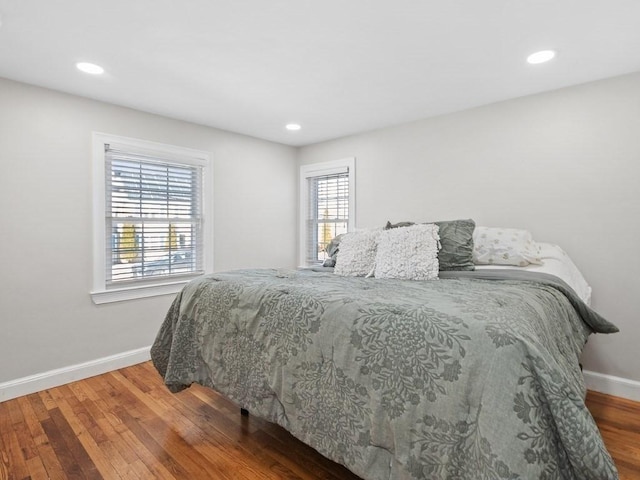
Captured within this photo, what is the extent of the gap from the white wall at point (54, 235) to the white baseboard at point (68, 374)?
39 millimetres

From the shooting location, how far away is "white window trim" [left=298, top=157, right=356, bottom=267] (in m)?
3.96

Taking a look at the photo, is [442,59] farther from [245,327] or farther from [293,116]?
[245,327]

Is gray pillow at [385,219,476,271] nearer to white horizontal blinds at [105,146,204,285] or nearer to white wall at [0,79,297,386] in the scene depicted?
white horizontal blinds at [105,146,204,285]

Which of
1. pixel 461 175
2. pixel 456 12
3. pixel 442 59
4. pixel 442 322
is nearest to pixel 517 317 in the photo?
pixel 442 322

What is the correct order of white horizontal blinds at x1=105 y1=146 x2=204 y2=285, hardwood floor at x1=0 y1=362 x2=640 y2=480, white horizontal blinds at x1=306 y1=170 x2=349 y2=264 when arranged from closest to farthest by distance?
hardwood floor at x1=0 y1=362 x2=640 y2=480
white horizontal blinds at x1=105 y1=146 x2=204 y2=285
white horizontal blinds at x1=306 y1=170 x2=349 y2=264

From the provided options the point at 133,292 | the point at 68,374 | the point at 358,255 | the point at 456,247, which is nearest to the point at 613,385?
the point at 456,247

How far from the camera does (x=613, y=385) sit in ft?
8.19

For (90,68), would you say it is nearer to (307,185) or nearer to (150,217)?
(150,217)

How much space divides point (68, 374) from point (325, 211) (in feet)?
9.88

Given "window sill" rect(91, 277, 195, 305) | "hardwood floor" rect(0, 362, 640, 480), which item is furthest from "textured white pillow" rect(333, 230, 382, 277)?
"window sill" rect(91, 277, 195, 305)

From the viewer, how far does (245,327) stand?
182 cm

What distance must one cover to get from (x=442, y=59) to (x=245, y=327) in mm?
2044

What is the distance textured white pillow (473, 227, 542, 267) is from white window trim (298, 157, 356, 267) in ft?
5.07

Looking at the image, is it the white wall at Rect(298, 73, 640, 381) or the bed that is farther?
the white wall at Rect(298, 73, 640, 381)
